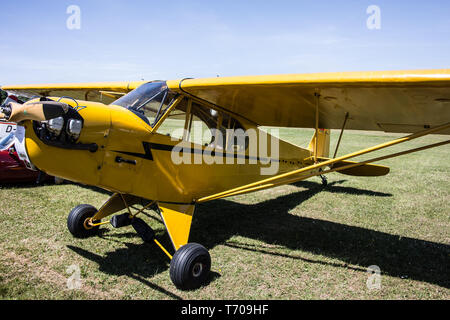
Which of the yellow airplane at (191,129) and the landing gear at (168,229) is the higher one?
the yellow airplane at (191,129)

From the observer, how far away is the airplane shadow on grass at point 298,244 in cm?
388

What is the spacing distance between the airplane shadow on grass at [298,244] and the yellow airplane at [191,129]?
0.45 metres

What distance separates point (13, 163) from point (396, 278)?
8459 millimetres

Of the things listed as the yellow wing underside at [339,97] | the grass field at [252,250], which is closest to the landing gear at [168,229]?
the grass field at [252,250]

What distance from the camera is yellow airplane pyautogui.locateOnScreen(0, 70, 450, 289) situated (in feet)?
9.83

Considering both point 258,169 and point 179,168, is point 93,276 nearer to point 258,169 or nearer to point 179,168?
point 179,168

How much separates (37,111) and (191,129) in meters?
2.04

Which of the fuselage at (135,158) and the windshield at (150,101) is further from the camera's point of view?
the windshield at (150,101)

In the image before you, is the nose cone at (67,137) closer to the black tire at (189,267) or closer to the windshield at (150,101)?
the windshield at (150,101)

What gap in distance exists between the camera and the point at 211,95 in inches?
168

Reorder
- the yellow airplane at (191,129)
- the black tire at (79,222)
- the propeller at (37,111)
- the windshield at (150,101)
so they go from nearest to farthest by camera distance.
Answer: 1. the propeller at (37,111)
2. the yellow airplane at (191,129)
3. the windshield at (150,101)
4. the black tire at (79,222)

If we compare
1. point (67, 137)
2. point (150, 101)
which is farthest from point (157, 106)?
point (67, 137)

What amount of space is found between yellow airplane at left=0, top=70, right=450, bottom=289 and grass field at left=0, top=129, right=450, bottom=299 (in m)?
0.41
